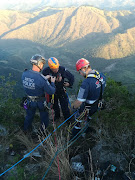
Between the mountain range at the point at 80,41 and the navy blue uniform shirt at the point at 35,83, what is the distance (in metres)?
79.9

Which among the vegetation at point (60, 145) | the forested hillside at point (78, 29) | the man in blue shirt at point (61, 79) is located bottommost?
the vegetation at point (60, 145)

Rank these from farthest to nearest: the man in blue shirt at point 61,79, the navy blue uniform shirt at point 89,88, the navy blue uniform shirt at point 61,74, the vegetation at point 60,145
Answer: the navy blue uniform shirt at point 61,74 → the man in blue shirt at point 61,79 → the navy blue uniform shirt at point 89,88 → the vegetation at point 60,145

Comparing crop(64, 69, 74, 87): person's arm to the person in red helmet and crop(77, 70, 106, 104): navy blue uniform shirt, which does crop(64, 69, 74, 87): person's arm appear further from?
crop(77, 70, 106, 104): navy blue uniform shirt

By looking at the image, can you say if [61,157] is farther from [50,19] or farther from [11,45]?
[50,19]

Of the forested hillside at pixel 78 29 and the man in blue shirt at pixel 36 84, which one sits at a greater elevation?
the forested hillside at pixel 78 29

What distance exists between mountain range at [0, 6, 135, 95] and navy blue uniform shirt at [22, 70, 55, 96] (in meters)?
79.9

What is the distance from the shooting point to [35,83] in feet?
13.3

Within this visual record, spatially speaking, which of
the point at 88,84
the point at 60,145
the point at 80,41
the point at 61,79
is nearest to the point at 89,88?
the point at 88,84

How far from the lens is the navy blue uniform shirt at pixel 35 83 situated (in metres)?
4.03

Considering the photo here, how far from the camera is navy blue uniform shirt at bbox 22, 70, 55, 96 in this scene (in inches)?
159

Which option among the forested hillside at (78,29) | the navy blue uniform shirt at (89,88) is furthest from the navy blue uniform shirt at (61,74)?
the forested hillside at (78,29)

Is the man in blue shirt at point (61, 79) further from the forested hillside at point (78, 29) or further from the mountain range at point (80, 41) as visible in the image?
the forested hillside at point (78, 29)

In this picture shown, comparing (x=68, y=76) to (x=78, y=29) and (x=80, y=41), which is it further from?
(x=78, y=29)

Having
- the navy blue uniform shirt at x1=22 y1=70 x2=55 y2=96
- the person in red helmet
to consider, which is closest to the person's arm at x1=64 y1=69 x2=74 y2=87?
the navy blue uniform shirt at x1=22 y1=70 x2=55 y2=96
